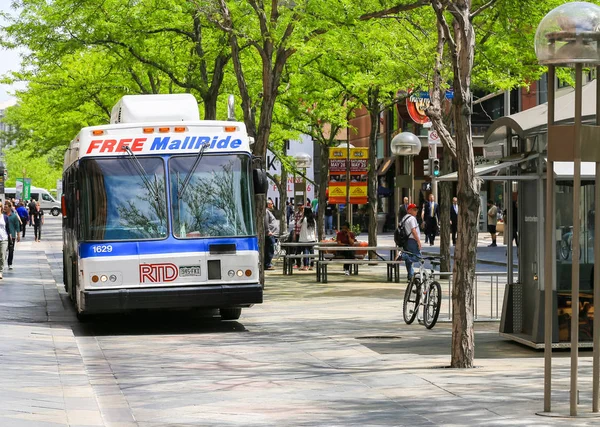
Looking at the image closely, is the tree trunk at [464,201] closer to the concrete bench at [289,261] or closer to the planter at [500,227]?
the concrete bench at [289,261]

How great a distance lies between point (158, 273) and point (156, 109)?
305 centimetres

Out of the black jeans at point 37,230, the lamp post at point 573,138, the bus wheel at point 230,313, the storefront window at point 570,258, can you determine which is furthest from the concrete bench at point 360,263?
the black jeans at point 37,230

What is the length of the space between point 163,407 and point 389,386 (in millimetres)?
2298

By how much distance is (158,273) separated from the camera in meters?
17.3

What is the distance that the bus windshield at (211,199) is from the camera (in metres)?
17.7

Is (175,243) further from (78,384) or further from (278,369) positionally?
(78,384)

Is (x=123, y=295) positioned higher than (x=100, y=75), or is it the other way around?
(x=100, y=75)

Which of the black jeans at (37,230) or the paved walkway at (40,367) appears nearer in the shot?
the paved walkway at (40,367)

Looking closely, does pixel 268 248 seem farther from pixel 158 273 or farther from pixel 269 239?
pixel 158 273

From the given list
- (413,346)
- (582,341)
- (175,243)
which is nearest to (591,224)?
(582,341)

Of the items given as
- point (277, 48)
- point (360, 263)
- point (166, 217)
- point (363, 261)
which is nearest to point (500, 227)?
point (360, 263)

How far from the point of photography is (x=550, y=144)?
1015cm

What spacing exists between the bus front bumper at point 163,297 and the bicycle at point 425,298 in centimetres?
249

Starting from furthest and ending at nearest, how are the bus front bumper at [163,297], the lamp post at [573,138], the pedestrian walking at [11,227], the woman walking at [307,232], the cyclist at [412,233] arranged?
the pedestrian walking at [11,227]
the woman walking at [307,232]
the cyclist at [412,233]
the bus front bumper at [163,297]
the lamp post at [573,138]
